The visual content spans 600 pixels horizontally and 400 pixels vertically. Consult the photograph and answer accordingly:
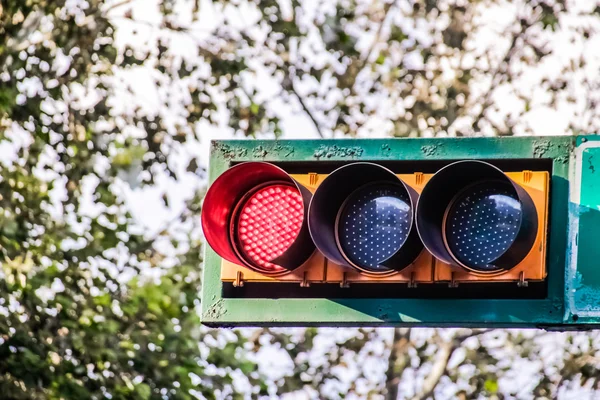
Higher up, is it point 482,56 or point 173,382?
point 482,56

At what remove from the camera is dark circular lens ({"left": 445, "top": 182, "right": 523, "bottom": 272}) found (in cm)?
484

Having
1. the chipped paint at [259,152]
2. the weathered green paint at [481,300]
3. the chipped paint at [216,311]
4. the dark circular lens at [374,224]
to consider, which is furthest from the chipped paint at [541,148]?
the chipped paint at [216,311]

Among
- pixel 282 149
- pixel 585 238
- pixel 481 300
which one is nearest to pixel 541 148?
pixel 585 238

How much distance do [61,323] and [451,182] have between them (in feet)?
29.1

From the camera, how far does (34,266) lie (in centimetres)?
1360

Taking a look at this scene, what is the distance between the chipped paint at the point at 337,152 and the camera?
5.30m

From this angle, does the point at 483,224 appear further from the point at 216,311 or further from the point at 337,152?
the point at 216,311

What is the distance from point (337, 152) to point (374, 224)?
41 cm

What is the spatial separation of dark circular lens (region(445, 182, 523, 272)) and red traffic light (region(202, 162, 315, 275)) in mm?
458

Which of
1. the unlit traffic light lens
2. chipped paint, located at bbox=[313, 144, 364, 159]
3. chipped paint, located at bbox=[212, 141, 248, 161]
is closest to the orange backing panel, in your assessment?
the unlit traffic light lens

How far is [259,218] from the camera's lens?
520 cm

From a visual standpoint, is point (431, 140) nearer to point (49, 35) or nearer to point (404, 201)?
point (404, 201)

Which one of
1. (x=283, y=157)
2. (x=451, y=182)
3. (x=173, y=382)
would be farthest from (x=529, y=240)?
(x=173, y=382)

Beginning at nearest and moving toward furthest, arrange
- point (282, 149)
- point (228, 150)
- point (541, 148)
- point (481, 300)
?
point (481, 300), point (541, 148), point (282, 149), point (228, 150)
